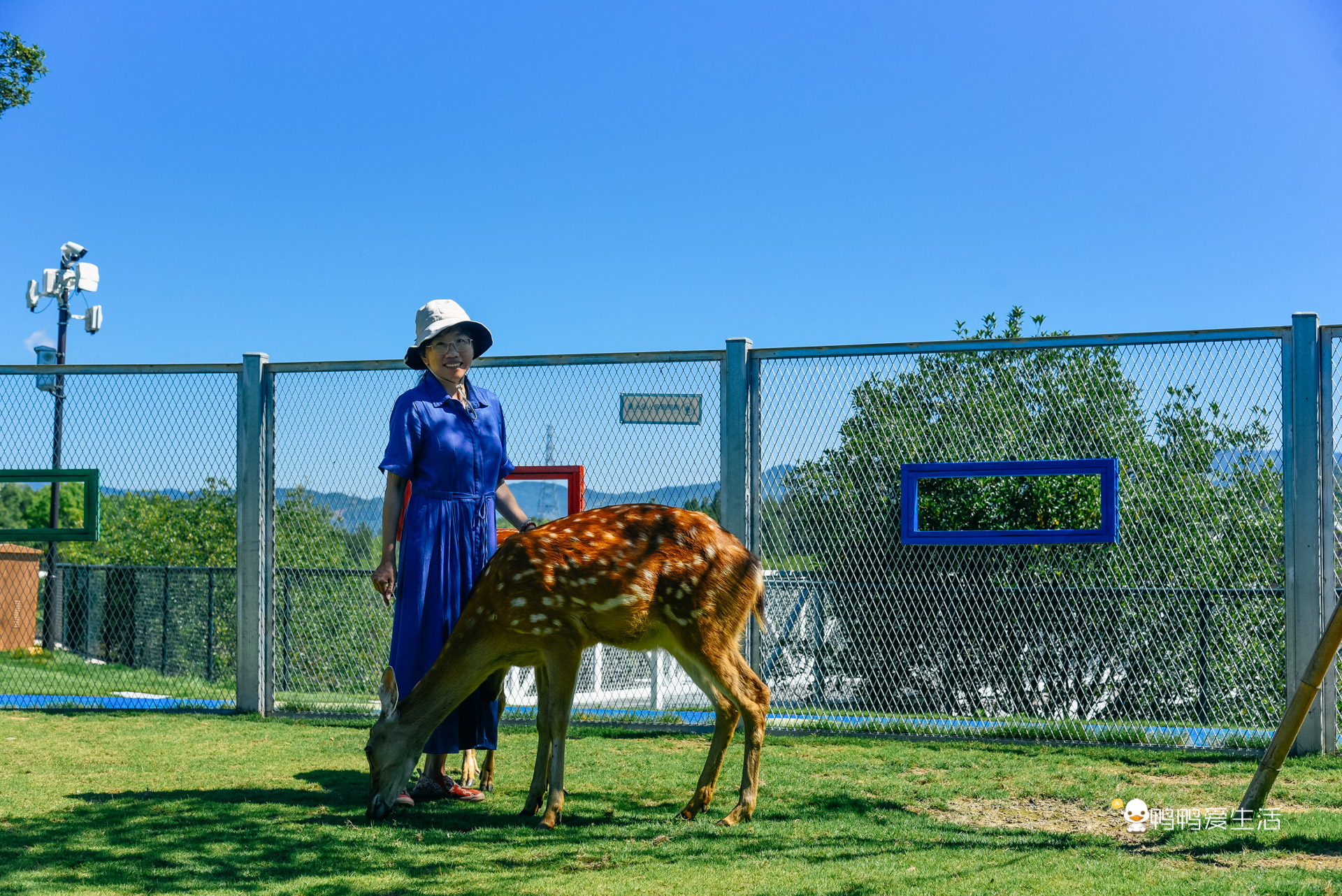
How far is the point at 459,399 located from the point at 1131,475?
13.6 ft

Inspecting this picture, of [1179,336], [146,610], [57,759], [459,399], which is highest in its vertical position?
[1179,336]

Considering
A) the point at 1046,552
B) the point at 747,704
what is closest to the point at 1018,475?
the point at 1046,552

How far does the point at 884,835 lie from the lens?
4.62 m

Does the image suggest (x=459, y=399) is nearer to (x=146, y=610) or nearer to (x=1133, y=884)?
(x=1133, y=884)

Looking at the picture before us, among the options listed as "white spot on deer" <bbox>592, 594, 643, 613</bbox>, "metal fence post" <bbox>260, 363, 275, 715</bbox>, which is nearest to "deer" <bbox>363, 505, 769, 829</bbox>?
"white spot on deer" <bbox>592, 594, 643, 613</bbox>

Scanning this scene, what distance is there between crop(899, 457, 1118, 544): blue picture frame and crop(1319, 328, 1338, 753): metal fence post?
1145 mm

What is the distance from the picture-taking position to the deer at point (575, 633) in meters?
4.86

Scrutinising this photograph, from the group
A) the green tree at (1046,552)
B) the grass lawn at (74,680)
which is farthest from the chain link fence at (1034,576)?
the grass lawn at (74,680)

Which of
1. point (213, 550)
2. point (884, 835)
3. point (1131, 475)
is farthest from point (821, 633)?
point (213, 550)

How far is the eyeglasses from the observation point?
5406mm

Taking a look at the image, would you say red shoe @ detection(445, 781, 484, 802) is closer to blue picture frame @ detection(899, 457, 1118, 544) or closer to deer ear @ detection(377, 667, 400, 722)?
deer ear @ detection(377, 667, 400, 722)

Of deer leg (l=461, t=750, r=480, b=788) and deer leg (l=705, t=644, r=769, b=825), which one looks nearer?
deer leg (l=705, t=644, r=769, b=825)

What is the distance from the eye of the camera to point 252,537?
26.7 ft

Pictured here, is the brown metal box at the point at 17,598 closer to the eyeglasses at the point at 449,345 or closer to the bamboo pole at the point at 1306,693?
the eyeglasses at the point at 449,345
